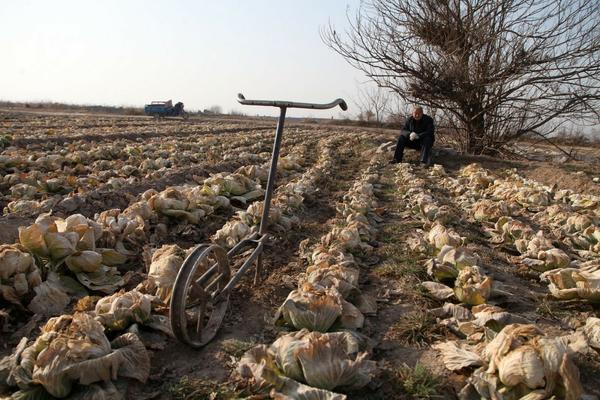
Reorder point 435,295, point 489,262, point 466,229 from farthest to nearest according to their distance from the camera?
point 466,229, point 489,262, point 435,295

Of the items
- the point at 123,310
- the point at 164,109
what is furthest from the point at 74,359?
the point at 164,109

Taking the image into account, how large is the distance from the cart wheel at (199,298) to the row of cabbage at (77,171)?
2.99 meters

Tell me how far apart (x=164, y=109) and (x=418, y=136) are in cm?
3211

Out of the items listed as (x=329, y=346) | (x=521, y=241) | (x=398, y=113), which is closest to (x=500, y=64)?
(x=398, y=113)

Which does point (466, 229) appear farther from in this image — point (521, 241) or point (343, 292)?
point (343, 292)

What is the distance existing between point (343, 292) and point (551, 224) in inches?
143

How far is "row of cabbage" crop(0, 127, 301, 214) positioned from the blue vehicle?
2823cm

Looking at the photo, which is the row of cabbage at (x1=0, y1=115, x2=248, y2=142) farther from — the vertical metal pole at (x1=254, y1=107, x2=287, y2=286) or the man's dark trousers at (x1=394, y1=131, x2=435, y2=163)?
the vertical metal pole at (x1=254, y1=107, x2=287, y2=286)

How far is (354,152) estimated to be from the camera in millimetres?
A: 13953

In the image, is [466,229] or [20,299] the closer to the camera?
[20,299]

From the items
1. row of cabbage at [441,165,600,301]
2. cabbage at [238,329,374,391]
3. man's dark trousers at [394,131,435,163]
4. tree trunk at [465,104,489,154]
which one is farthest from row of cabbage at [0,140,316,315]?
tree trunk at [465,104,489,154]

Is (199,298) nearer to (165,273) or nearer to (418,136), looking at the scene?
(165,273)

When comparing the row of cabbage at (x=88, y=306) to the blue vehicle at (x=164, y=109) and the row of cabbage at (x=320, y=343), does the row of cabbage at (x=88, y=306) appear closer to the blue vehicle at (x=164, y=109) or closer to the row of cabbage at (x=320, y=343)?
the row of cabbage at (x=320, y=343)

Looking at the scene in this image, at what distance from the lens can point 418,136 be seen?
11.1 m
